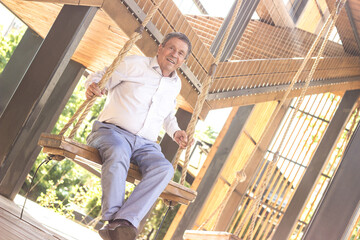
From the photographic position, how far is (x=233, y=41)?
5336 mm

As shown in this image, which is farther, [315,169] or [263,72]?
[315,169]

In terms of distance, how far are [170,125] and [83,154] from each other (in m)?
0.92

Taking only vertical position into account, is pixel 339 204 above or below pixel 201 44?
below

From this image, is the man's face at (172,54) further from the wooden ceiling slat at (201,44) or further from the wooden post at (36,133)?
the wooden post at (36,133)

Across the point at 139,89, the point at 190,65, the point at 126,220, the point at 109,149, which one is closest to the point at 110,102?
the point at 139,89

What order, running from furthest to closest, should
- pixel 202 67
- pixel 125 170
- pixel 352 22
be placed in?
pixel 352 22 → pixel 202 67 → pixel 125 170

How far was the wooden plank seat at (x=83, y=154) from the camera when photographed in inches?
110

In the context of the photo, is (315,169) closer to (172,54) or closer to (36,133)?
(36,133)

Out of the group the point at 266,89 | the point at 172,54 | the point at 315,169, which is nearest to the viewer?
the point at 172,54

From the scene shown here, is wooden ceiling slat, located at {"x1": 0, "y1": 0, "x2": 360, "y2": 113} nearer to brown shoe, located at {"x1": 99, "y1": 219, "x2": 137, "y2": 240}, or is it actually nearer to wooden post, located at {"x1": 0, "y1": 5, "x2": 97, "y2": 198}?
wooden post, located at {"x1": 0, "y1": 5, "x2": 97, "y2": 198}

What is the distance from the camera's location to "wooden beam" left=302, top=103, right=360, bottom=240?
5.74 metres

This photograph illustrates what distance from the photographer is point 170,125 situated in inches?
146

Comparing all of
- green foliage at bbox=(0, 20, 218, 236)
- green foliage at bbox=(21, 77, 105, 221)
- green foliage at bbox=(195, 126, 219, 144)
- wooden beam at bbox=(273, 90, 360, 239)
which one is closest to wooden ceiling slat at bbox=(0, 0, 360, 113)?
wooden beam at bbox=(273, 90, 360, 239)


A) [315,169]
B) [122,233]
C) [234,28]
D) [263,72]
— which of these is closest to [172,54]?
[122,233]
